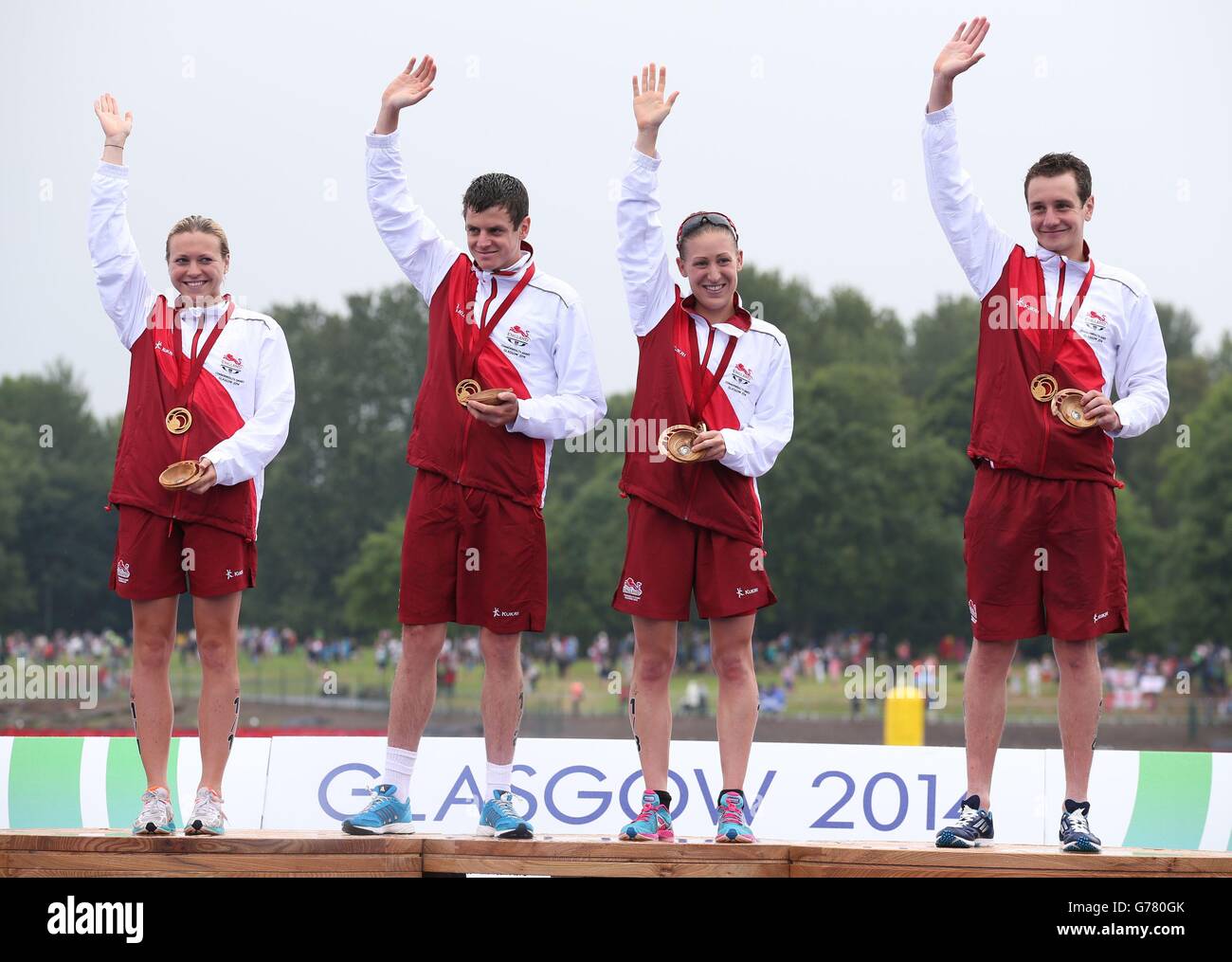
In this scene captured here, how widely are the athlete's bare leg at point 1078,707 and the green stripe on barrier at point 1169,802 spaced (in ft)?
11.4

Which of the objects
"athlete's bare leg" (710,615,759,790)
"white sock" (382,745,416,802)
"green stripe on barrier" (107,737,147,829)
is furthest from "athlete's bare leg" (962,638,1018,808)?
"green stripe on barrier" (107,737,147,829)

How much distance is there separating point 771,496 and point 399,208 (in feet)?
156

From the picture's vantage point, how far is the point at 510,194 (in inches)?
273

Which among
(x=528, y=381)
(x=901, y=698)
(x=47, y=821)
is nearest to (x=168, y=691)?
(x=528, y=381)

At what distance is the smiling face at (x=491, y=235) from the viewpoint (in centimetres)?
690

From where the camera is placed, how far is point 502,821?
655cm

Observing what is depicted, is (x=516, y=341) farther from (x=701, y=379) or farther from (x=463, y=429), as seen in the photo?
(x=701, y=379)

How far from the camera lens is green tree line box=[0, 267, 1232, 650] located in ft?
176

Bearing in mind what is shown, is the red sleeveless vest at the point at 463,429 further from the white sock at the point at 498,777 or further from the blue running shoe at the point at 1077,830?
the blue running shoe at the point at 1077,830

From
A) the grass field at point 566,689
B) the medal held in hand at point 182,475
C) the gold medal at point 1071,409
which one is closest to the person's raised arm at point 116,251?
the medal held in hand at point 182,475

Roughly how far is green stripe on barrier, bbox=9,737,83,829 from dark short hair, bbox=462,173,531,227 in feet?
17.1

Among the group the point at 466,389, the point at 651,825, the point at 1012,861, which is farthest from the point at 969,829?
the point at 466,389
